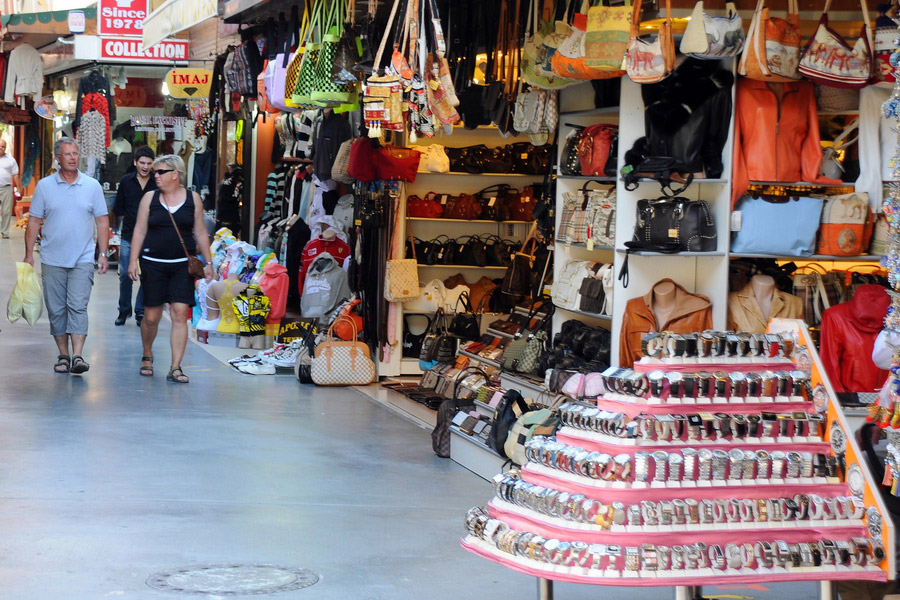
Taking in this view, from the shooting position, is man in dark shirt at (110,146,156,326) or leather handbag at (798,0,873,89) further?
man in dark shirt at (110,146,156,326)

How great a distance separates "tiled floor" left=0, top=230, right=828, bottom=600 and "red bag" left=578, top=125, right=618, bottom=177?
1.95m

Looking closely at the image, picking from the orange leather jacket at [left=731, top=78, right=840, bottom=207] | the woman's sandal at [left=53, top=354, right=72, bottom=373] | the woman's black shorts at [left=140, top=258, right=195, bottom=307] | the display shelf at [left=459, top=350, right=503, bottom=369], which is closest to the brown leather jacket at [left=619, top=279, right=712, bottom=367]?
the orange leather jacket at [left=731, top=78, right=840, bottom=207]

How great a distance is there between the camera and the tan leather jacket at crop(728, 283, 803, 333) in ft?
22.5

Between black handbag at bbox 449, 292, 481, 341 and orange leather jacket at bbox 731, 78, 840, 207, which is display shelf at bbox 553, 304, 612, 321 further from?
black handbag at bbox 449, 292, 481, 341

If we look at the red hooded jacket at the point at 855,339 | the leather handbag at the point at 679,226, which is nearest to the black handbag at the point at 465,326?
the leather handbag at the point at 679,226

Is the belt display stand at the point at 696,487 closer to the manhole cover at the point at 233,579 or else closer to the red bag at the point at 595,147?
the manhole cover at the point at 233,579

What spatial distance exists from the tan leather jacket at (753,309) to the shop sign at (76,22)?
13.3m

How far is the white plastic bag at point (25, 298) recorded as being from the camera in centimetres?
1032

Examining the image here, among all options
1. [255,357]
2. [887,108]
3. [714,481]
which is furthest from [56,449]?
[887,108]

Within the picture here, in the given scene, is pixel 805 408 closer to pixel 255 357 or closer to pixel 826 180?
pixel 826 180

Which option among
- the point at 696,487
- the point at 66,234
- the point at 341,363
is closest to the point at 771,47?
the point at 696,487

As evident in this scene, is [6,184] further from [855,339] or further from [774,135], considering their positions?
[855,339]

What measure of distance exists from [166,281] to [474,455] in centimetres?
339

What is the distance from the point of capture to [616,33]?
6570 mm
